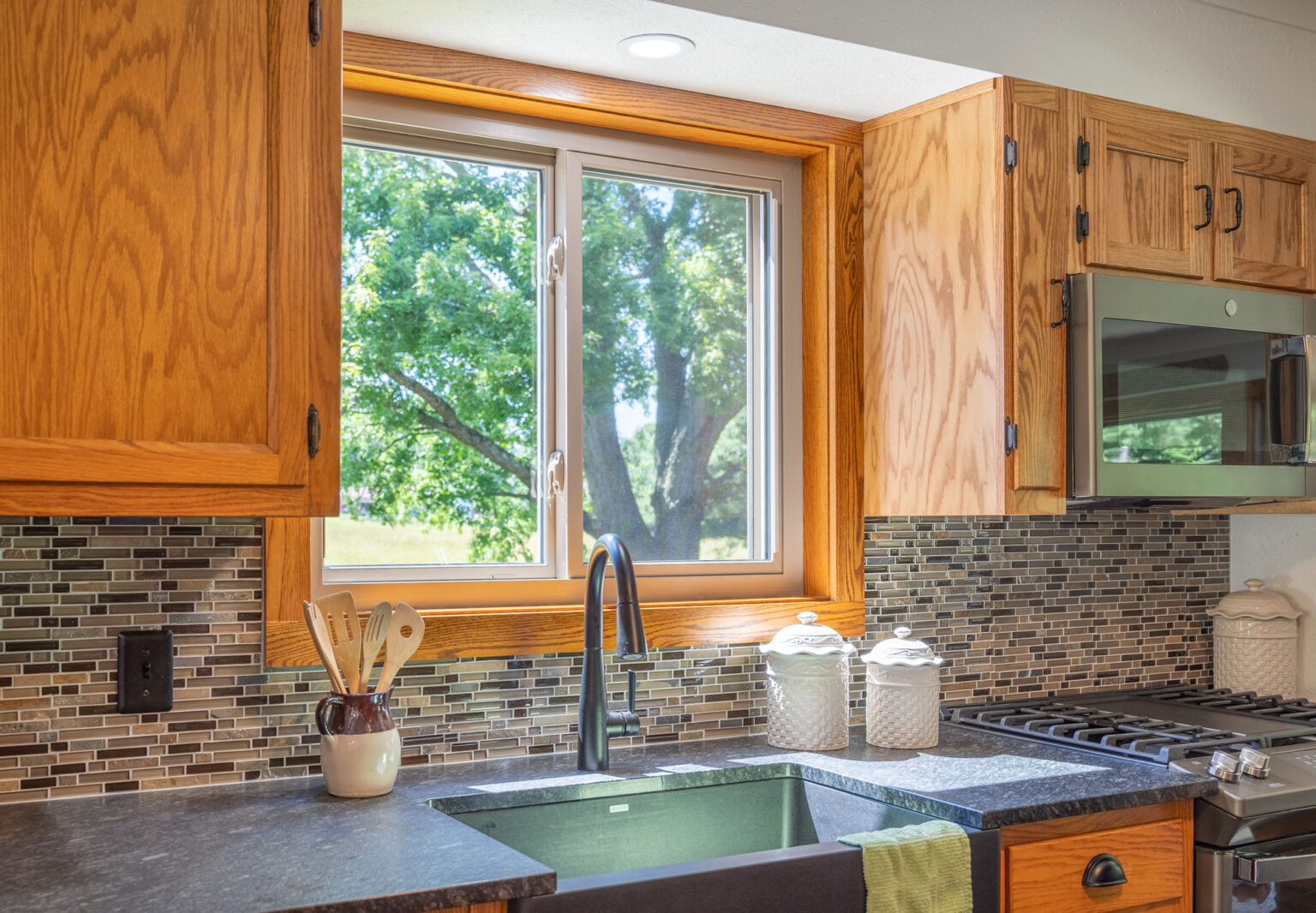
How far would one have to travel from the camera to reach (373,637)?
72.6 inches

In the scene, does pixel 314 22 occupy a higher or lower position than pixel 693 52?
lower

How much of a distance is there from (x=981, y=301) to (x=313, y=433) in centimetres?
125

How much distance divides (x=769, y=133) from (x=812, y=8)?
39 centimetres

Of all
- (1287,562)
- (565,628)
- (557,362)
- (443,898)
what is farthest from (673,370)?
(1287,562)

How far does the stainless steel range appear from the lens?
77.0 inches

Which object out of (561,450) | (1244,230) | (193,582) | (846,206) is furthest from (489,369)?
(1244,230)

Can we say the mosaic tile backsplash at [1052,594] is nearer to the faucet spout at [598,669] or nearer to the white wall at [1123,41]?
the faucet spout at [598,669]

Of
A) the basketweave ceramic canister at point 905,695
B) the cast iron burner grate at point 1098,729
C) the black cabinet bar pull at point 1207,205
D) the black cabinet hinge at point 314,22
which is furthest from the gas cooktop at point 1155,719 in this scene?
the black cabinet hinge at point 314,22

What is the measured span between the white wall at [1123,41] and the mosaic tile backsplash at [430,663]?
946 millimetres

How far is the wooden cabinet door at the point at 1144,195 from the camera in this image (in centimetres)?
233

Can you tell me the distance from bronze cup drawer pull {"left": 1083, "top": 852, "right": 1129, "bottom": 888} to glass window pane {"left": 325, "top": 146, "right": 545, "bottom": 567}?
43.2 inches

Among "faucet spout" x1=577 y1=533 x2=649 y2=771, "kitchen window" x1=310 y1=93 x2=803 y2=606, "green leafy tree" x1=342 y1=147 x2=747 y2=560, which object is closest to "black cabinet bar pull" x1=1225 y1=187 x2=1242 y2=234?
"kitchen window" x1=310 y1=93 x2=803 y2=606

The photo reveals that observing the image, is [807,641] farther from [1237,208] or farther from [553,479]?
[1237,208]

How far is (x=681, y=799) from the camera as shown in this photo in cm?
205
